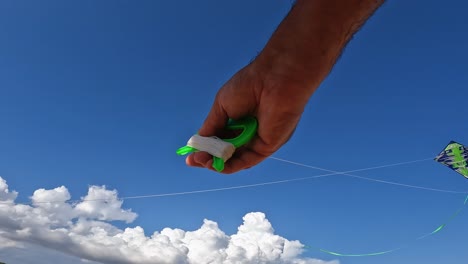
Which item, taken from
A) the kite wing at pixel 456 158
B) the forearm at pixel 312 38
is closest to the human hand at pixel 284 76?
the forearm at pixel 312 38

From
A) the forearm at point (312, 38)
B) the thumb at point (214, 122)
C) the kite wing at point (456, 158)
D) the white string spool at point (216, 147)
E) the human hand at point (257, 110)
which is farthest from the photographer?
the kite wing at point (456, 158)

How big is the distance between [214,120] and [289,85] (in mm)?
567

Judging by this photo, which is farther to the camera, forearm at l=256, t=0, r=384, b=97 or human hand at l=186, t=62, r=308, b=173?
human hand at l=186, t=62, r=308, b=173

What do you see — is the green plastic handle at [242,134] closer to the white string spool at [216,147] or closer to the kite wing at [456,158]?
the white string spool at [216,147]

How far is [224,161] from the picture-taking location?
2174 mm

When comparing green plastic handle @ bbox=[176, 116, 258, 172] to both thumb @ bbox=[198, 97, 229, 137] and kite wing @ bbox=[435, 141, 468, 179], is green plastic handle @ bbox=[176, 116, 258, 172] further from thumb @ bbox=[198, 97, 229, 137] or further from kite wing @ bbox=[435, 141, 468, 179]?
kite wing @ bbox=[435, 141, 468, 179]

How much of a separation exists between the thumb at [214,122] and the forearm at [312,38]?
45 centimetres

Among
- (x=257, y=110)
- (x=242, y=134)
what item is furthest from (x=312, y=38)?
(x=242, y=134)

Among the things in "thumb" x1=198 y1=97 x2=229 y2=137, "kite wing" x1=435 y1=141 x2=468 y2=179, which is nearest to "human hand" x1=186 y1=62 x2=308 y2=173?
"thumb" x1=198 y1=97 x2=229 y2=137

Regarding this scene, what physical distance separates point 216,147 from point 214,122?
7.7 inches

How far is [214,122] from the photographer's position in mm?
2277

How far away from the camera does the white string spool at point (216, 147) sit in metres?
2.13

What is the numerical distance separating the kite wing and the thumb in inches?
405

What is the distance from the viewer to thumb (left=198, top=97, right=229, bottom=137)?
2254 mm
